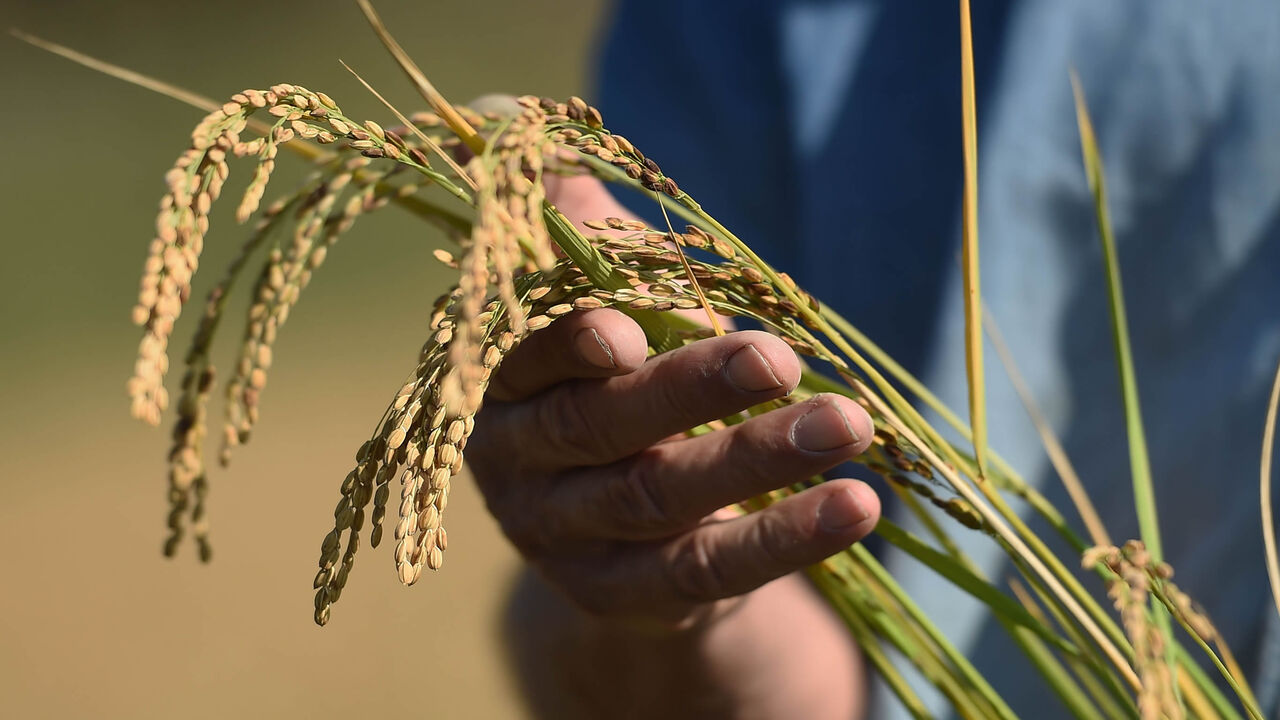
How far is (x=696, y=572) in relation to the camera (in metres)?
0.59

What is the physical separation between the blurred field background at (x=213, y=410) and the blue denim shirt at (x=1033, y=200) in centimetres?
68

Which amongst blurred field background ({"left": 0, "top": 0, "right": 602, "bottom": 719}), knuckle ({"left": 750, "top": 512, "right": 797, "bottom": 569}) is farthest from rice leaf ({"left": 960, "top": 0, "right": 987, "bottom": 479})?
blurred field background ({"left": 0, "top": 0, "right": 602, "bottom": 719})

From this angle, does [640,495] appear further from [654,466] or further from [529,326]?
[529,326]

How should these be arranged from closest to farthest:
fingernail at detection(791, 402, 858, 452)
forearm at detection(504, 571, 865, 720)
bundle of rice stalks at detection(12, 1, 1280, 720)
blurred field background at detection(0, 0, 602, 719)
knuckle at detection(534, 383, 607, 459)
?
bundle of rice stalks at detection(12, 1, 1280, 720)
fingernail at detection(791, 402, 858, 452)
knuckle at detection(534, 383, 607, 459)
forearm at detection(504, 571, 865, 720)
blurred field background at detection(0, 0, 602, 719)

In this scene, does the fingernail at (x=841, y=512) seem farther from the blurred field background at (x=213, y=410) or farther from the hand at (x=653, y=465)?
the blurred field background at (x=213, y=410)

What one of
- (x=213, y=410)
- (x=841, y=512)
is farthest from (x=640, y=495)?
(x=213, y=410)

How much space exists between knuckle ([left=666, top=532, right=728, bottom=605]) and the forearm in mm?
157

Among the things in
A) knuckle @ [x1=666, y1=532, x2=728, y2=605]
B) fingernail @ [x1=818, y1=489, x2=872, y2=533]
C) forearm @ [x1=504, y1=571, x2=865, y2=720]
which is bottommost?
forearm @ [x1=504, y1=571, x2=865, y2=720]

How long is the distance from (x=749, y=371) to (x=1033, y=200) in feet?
2.52

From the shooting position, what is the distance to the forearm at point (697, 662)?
0.86 m

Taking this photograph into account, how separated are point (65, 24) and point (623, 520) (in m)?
7.33

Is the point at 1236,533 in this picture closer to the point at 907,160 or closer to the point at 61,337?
the point at 907,160

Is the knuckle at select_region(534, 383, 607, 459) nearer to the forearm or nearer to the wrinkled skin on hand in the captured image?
the wrinkled skin on hand

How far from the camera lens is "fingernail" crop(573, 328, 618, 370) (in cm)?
45
